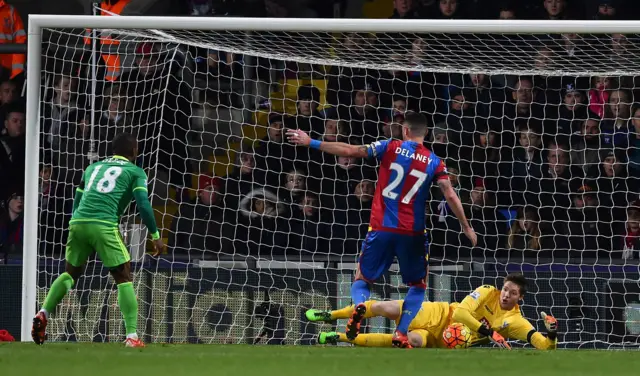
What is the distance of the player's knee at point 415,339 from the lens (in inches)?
432

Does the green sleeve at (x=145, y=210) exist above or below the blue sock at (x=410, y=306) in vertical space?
above

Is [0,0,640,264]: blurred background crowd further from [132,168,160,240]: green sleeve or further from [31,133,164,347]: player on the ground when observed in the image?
[132,168,160,240]: green sleeve

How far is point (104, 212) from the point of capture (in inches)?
385

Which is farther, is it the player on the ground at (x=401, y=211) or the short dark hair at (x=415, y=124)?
the short dark hair at (x=415, y=124)

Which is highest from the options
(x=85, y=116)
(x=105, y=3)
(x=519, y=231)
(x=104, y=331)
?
(x=105, y=3)

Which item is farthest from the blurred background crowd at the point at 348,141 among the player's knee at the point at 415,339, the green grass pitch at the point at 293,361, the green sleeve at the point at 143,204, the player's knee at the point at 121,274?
the green grass pitch at the point at 293,361

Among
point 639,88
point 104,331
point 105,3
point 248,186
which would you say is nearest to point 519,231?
point 639,88

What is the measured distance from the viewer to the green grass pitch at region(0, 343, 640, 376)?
7215 mm

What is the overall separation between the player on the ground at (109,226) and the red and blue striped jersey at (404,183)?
1.70 m

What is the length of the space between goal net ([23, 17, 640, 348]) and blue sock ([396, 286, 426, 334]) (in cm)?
137

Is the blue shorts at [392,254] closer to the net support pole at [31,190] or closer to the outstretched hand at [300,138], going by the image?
the outstretched hand at [300,138]

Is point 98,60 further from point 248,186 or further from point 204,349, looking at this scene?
point 204,349

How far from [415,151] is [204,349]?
219cm

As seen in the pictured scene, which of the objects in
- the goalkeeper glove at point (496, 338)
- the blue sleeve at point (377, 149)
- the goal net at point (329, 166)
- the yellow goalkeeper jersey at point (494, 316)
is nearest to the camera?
the blue sleeve at point (377, 149)
